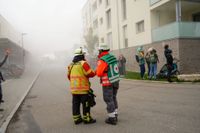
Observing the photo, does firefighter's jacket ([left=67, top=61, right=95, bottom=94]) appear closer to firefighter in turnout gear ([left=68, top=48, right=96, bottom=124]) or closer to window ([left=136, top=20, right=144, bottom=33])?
firefighter in turnout gear ([left=68, top=48, right=96, bottom=124])

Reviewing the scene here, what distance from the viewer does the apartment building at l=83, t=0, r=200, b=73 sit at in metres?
14.5

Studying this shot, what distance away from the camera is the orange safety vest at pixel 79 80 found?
537 cm

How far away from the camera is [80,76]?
541 cm

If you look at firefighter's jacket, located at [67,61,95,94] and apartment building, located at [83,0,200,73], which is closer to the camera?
firefighter's jacket, located at [67,61,95,94]

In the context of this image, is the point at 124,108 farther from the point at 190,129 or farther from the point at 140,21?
the point at 140,21

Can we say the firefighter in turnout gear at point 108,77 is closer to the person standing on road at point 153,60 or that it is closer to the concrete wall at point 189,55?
the person standing on road at point 153,60

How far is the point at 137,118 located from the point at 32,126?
2.51 metres

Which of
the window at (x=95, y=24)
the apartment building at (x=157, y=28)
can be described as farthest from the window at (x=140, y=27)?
the window at (x=95, y=24)

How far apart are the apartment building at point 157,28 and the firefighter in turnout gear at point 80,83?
1027cm

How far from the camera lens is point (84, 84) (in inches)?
213

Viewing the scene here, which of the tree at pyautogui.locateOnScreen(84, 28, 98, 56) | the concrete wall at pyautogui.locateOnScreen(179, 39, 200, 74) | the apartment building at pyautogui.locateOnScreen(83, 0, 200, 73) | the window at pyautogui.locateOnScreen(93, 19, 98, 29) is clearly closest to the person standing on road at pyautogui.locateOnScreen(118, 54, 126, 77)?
the apartment building at pyautogui.locateOnScreen(83, 0, 200, 73)

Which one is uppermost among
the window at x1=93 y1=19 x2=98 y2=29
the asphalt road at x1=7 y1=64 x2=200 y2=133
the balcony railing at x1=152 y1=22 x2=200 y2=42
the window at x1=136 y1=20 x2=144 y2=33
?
the window at x1=93 y1=19 x2=98 y2=29

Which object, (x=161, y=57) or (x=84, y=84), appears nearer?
(x=84, y=84)

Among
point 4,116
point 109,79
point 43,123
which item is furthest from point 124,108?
point 4,116
